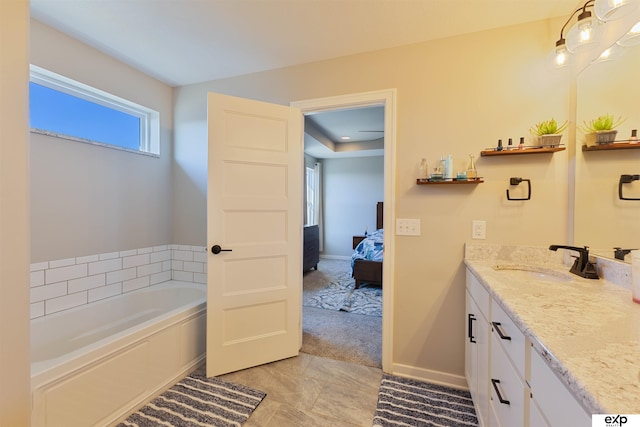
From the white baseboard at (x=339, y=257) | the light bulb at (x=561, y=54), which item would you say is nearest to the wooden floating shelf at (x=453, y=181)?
the light bulb at (x=561, y=54)

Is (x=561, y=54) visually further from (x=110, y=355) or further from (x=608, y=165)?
(x=110, y=355)

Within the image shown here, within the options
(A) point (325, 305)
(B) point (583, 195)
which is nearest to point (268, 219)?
(A) point (325, 305)

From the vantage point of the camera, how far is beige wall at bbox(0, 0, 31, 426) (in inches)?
34.5

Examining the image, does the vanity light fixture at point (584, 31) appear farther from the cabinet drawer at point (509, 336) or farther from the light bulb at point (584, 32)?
the cabinet drawer at point (509, 336)

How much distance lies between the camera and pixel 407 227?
200 cm

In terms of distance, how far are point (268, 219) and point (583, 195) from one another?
6.70ft

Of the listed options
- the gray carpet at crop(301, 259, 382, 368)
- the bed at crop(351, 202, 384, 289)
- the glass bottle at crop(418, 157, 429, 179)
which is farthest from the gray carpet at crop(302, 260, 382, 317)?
the glass bottle at crop(418, 157, 429, 179)

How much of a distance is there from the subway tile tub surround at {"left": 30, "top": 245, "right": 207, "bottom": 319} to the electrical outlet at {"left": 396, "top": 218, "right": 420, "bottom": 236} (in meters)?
1.92

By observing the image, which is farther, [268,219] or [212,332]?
[268,219]

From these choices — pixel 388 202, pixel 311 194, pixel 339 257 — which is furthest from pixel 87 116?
pixel 339 257

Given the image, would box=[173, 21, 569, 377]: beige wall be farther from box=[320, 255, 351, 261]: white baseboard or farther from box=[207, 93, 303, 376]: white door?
box=[320, 255, 351, 261]: white baseboard

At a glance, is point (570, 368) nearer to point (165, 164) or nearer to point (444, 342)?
point (444, 342)

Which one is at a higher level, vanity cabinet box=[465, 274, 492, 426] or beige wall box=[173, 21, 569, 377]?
beige wall box=[173, 21, 569, 377]

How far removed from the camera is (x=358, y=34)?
6.15ft
